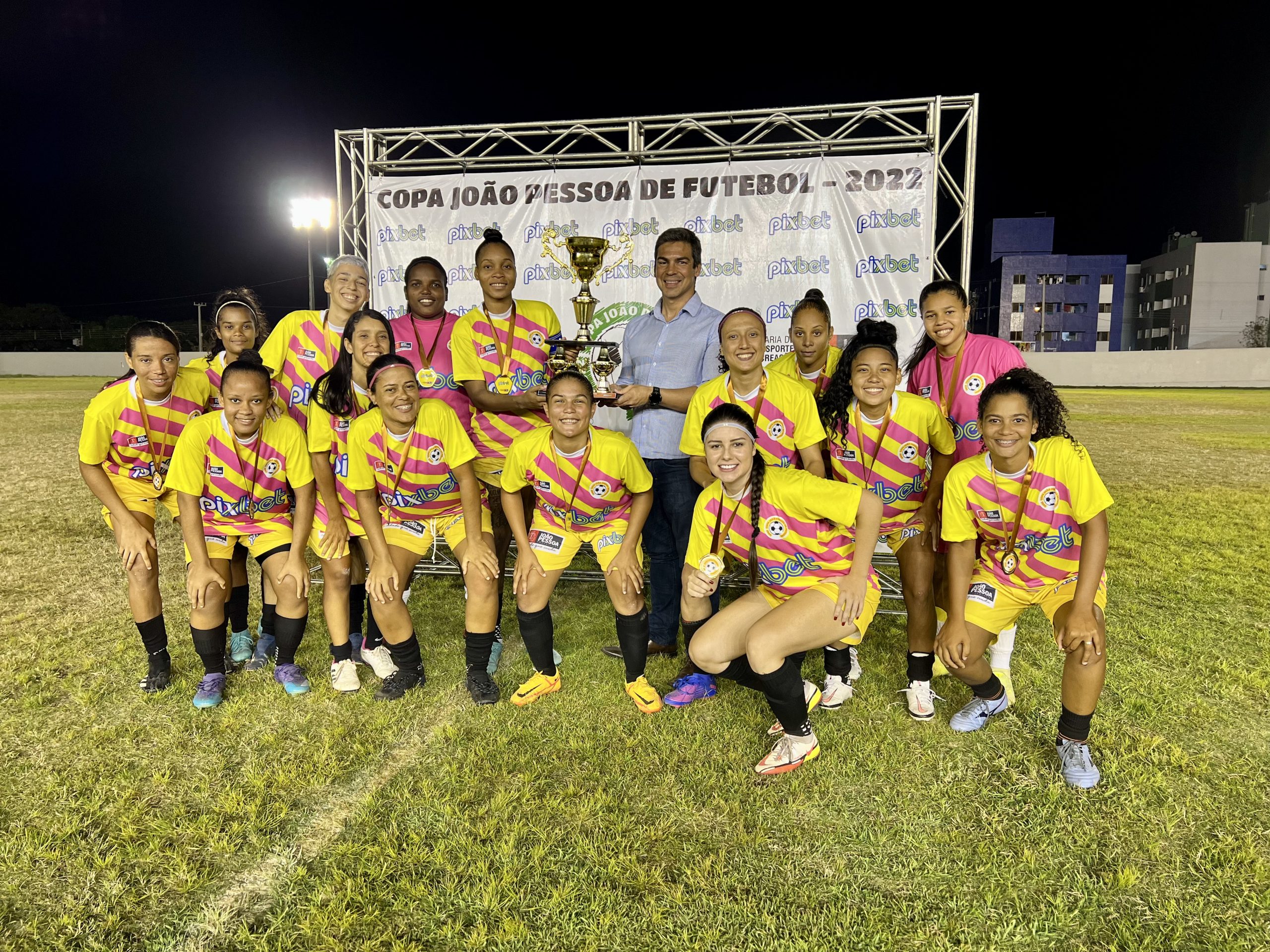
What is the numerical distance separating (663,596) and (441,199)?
13.8ft

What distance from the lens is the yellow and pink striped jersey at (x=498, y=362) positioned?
4098 millimetres

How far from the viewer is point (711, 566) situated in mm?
2977

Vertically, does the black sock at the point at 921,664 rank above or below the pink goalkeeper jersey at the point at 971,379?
below

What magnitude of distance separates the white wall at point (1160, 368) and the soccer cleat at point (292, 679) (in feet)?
98.9

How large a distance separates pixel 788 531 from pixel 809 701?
32.3 inches

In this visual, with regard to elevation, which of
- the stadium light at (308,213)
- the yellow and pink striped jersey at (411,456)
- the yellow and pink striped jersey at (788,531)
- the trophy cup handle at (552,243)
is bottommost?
the yellow and pink striped jersey at (788,531)

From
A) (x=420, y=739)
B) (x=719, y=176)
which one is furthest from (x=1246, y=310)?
(x=420, y=739)

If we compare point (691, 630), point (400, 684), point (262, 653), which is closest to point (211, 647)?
point (262, 653)

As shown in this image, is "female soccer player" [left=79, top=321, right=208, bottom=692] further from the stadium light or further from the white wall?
the white wall

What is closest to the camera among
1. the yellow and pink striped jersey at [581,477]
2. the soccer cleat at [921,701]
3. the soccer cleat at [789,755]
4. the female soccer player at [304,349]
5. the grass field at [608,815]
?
the grass field at [608,815]

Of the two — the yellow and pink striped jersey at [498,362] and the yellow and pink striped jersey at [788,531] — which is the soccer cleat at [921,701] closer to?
the yellow and pink striped jersey at [788,531]

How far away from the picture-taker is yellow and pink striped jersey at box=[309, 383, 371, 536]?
3508 mm

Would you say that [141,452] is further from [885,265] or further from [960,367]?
[885,265]

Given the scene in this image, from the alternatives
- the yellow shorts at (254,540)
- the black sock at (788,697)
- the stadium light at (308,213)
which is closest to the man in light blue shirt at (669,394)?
the black sock at (788,697)
